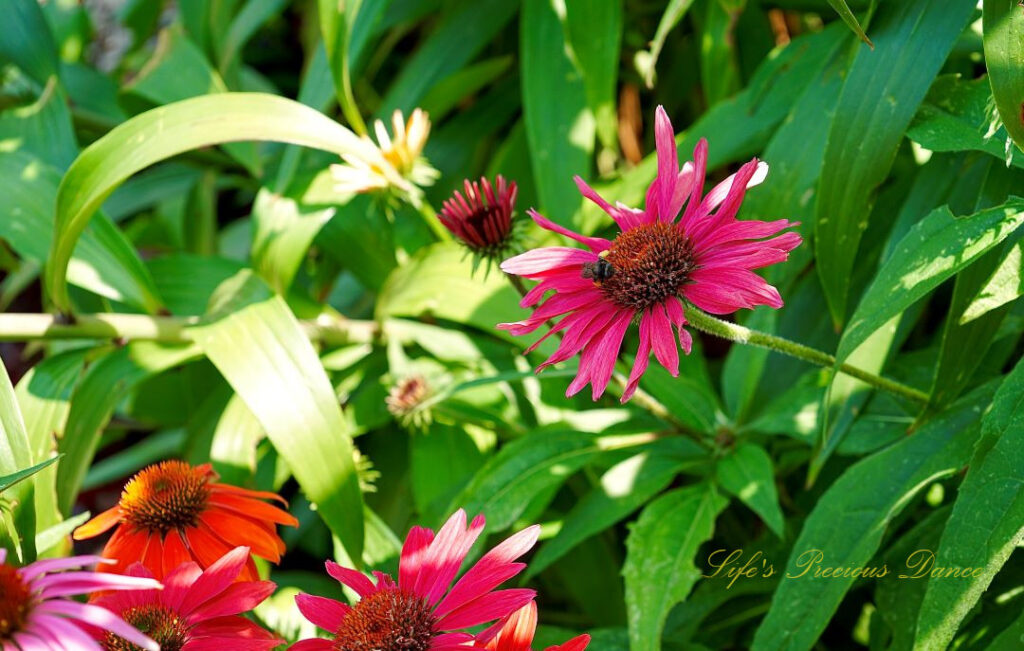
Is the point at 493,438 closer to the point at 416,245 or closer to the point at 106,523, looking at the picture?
the point at 416,245

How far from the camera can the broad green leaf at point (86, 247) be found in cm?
85

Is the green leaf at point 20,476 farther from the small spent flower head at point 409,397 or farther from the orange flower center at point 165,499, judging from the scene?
the small spent flower head at point 409,397

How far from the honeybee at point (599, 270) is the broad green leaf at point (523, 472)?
254 millimetres

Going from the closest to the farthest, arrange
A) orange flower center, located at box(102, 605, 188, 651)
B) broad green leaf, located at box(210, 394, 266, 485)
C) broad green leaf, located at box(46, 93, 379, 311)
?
1. orange flower center, located at box(102, 605, 188, 651)
2. broad green leaf, located at box(46, 93, 379, 311)
3. broad green leaf, located at box(210, 394, 266, 485)

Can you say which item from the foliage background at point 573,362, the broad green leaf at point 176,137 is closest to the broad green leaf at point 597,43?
the foliage background at point 573,362

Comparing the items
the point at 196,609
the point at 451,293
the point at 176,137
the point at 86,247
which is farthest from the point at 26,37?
Answer: the point at 196,609

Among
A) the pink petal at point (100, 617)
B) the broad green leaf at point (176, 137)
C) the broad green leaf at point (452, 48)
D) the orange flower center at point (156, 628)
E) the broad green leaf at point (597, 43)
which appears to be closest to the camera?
the pink petal at point (100, 617)

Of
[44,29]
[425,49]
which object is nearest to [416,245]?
[425,49]

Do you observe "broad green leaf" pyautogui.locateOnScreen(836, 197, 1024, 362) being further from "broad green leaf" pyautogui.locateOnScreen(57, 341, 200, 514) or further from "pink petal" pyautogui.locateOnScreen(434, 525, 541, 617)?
"broad green leaf" pyautogui.locateOnScreen(57, 341, 200, 514)

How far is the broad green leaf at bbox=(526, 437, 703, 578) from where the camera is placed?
739 millimetres

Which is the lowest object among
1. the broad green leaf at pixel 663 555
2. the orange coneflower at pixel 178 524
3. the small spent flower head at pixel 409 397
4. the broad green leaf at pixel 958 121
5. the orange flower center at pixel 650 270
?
the broad green leaf at pixel 663 555

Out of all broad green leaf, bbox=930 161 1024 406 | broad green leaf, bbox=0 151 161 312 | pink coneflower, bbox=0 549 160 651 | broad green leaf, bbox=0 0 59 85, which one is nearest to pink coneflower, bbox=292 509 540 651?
pink coneflower, bbox=0 549 160 651

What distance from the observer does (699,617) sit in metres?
0.77

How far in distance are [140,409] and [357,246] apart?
34 cm
